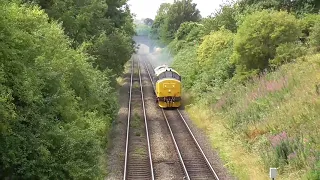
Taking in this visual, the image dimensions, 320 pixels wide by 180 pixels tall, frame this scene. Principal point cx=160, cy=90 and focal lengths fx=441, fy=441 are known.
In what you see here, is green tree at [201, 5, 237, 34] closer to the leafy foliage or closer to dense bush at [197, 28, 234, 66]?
dense bush at [197, 28, 234, 66]

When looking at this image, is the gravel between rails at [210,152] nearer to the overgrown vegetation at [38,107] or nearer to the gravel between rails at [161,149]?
the gravel between rails at [161,149]

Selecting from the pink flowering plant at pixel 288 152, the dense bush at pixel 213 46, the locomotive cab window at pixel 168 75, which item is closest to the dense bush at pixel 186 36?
the dense bush at pixel 213 46

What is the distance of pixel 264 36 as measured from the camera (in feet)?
86.3

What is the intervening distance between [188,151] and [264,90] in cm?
538

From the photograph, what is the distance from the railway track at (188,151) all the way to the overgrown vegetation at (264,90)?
1041 mm

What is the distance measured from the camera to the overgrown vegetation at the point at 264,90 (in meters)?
16.8

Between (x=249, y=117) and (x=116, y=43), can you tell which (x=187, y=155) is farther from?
(x=116, y=43)

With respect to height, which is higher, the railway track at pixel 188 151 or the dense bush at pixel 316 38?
the dense bush at pixel 316 38

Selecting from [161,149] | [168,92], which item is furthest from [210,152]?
[168,92]

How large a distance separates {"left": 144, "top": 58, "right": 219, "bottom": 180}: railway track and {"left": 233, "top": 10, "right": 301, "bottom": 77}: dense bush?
19.6ft

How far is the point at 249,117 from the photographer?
871 inches

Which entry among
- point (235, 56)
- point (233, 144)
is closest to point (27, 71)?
point (233, 144)

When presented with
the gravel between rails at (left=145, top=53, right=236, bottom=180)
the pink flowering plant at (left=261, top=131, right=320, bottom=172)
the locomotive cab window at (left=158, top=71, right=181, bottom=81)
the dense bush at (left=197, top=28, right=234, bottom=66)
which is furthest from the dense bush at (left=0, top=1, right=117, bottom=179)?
the dense bush at (left=197, top=28, right=234, bottom=66)

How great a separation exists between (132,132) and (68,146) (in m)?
13.0
